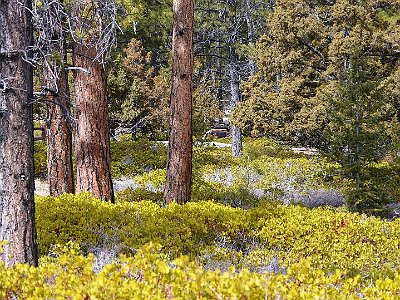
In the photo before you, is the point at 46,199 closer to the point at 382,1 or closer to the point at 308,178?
the point at 308,178

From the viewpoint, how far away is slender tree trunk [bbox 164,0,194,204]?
7766 millimetres

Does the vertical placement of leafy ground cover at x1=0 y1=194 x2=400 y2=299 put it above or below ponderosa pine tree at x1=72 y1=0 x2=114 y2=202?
below

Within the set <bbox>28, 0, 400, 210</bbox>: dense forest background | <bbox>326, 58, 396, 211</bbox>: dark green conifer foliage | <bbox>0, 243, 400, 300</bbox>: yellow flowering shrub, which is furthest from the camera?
<bbox>28, 0, 400, 210</bbox>: dense forest background

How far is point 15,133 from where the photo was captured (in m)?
4.05

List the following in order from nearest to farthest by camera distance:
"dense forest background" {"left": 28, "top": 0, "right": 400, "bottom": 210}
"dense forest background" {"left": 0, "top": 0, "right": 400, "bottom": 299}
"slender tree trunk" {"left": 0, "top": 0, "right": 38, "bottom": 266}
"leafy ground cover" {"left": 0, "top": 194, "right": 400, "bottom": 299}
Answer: "dense forest background" {"left": 0, "top": 0, "right": 400, "bottom": 299}
"slender tree trunk" {"left": 0, "top": 0, "right": 38, "bottom": 266}
"leafy ground cover" {"left": 0, "top": 194, "right": 400, "bottom": 299}
"dense forest background" {"left": 28, "top": 0, "right": 400, "bottom": 210}

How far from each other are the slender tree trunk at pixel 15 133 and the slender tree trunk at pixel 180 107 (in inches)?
149

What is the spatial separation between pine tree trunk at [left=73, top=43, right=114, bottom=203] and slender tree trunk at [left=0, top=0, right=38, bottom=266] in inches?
139

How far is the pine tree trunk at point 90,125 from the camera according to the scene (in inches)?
303

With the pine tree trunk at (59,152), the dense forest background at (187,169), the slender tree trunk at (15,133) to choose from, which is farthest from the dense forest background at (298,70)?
the slender tree trunk at (15,133)

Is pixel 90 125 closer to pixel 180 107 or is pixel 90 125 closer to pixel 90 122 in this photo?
pixel 90 122

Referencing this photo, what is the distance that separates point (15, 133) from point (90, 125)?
374 centimetres

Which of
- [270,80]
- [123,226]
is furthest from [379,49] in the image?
[123,226]

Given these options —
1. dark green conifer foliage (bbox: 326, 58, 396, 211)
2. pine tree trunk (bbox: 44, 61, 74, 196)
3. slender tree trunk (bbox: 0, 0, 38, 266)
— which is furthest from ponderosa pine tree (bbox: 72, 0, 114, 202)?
dark green conifer foliage (bbox: 326, 58, 396, 211)

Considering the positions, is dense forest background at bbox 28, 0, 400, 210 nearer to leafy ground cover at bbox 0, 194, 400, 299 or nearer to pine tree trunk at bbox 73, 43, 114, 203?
pine tree trunk at bbox 73, 43, 114, 203
